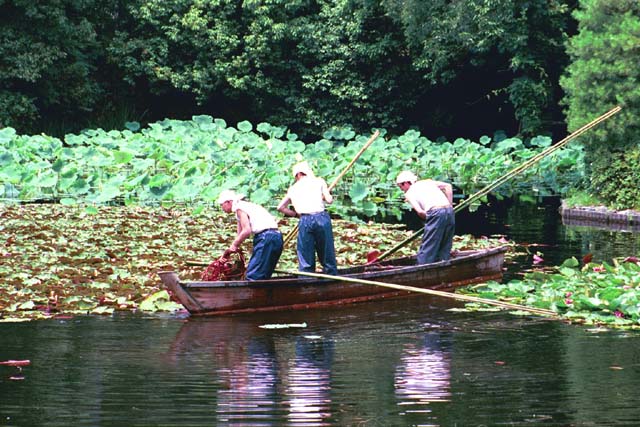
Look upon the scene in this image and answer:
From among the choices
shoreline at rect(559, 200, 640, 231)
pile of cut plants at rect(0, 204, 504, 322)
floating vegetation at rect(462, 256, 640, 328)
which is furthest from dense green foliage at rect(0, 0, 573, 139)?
floating vegetation at rect(462, 256, 640, 328)

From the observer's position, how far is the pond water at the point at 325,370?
7.72 m

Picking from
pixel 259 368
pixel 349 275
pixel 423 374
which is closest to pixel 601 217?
pixel 349 275

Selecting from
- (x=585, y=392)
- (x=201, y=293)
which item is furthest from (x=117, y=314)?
(x=585, y=392)

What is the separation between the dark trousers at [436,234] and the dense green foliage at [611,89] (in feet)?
30.0

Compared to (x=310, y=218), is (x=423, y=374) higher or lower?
lower

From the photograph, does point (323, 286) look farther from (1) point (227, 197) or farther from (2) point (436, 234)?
(2) point (436, 234)

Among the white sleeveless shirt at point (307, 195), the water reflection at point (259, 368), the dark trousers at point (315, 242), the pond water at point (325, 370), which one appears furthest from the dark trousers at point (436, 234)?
the water reflection at point (259, 368)

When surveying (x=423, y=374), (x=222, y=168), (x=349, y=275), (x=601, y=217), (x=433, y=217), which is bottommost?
(x=423, y=374)

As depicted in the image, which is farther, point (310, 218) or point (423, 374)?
point (310, 218)

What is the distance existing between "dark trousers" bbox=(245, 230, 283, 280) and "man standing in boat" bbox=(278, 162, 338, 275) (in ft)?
1.55

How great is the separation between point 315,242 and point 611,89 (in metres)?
11.4

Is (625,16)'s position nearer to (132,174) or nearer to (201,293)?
(132,174)

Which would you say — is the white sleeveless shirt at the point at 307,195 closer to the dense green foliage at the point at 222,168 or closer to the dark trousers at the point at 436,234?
the dark trousers at the point at 436,234

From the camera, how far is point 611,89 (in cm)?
2255
